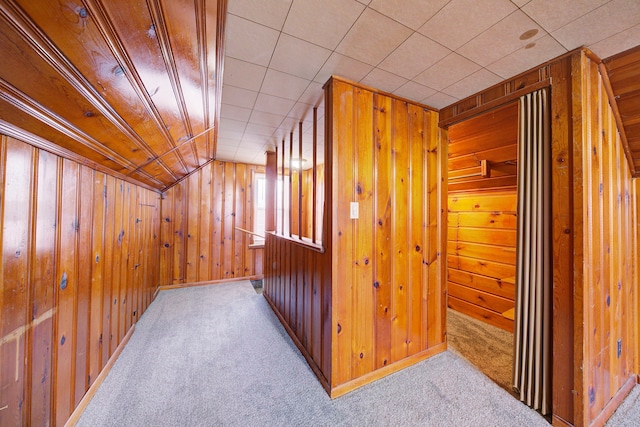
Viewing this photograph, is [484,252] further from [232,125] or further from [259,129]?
[232,125]

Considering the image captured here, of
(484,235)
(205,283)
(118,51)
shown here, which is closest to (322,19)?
(118,51)

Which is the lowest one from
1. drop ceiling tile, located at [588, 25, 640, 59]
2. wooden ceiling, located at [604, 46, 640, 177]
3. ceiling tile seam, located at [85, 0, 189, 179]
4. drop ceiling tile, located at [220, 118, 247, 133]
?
ceiling tile seam, located at [85, 0, 189, 179]

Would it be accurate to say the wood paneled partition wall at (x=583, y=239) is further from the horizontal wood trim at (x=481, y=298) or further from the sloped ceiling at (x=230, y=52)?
the horizontal wood trim at (x=481, y=298)

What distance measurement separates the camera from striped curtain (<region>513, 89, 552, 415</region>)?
137 cm

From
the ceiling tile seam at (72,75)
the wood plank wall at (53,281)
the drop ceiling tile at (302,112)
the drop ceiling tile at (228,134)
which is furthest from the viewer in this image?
the drop ceiling tile at (228,134)

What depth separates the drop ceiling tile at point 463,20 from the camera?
3.28 feet

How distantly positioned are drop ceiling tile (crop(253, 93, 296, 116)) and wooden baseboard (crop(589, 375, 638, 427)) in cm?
287

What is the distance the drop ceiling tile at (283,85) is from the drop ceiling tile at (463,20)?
2.67 ft

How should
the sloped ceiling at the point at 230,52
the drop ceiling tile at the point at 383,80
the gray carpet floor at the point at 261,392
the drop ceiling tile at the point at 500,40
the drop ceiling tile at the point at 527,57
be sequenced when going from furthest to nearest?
the drop ceiling tile at the point at 383,80 → the gray carpet floor at the point at 261,392 → the drop ceiling tile at the point at 527,57 → the drop ceiling tile at the point at 500,40 → the sloped ceiling at the point at 230,52

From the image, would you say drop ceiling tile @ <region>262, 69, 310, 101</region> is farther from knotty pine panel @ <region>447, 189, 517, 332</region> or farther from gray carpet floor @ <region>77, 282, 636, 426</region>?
knotty pine panel @ <region>447, 189, 517, 332</region>

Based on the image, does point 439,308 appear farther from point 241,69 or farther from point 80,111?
point 80,111

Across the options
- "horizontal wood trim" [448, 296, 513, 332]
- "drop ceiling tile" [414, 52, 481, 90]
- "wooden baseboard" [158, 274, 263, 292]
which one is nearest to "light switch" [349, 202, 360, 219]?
"drop ceiling tile" [414, 52, 481, 90]

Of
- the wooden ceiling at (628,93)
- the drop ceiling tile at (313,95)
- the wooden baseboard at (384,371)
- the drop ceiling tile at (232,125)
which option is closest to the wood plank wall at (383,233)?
the wooden baseboard at (384,371)

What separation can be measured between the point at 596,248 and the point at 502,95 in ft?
3.69
